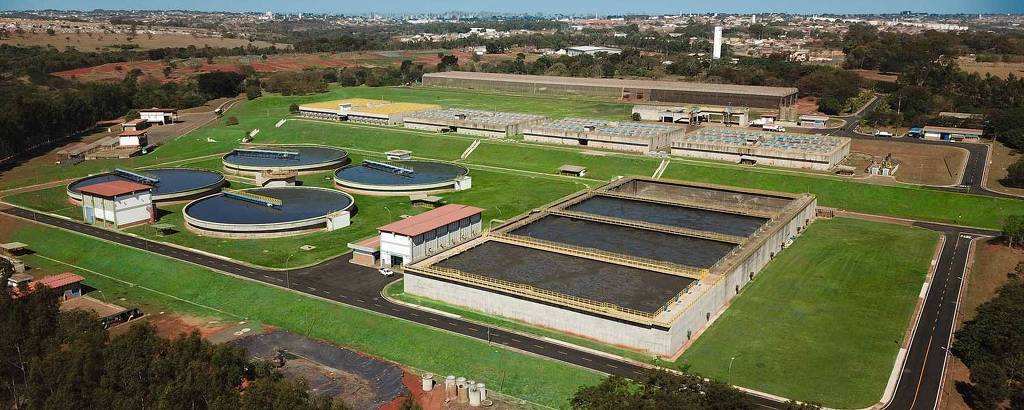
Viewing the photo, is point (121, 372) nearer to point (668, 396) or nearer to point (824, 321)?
point (668, 396)

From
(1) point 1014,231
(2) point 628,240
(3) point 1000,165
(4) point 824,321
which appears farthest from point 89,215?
(3) point 1000,165

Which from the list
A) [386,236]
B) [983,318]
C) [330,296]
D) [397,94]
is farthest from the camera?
[397,94]

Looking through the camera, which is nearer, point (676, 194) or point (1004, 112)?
point (676, 194)

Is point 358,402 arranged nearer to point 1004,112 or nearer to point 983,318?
point 983,318

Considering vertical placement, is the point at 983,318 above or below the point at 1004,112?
below

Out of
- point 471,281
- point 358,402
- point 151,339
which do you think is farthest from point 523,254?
point 151,339

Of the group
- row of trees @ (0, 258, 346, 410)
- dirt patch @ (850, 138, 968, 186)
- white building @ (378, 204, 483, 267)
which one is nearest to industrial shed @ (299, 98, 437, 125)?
white building @ (378, 204, 483, 267)
